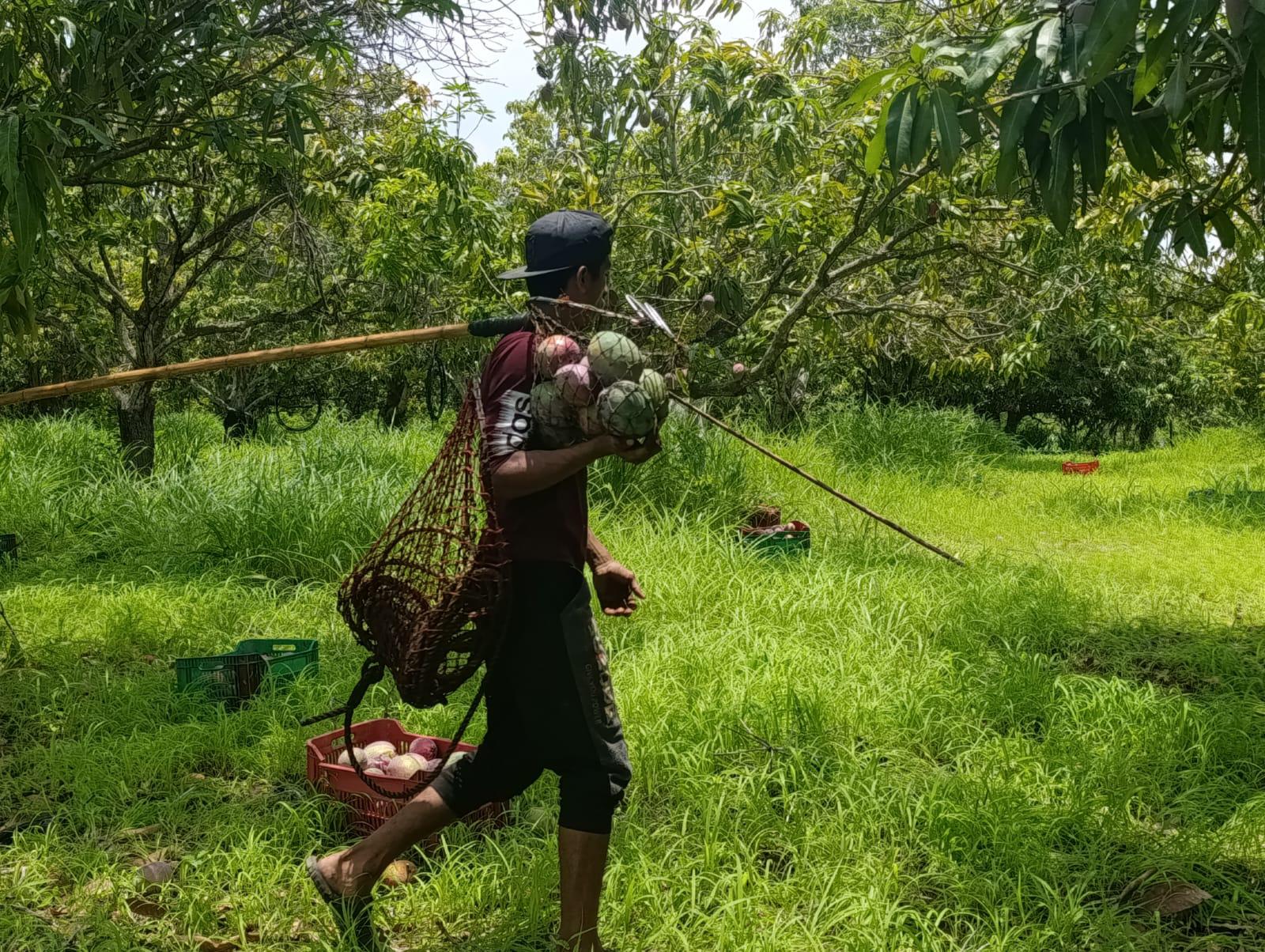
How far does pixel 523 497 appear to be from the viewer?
2.17m

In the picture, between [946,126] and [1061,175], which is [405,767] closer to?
[946,126]

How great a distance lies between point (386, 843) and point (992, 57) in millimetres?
2215

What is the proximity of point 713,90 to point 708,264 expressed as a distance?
1180mm

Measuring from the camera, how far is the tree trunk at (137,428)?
301 inches

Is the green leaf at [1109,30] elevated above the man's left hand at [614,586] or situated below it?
above

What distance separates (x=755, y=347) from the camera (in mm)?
8383

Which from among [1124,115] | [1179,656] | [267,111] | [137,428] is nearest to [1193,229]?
[1124,115]

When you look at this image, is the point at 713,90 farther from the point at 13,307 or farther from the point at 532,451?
the point at 532,451

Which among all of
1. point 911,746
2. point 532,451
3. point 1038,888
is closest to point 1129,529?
point 911,746

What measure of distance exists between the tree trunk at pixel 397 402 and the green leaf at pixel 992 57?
1162cm

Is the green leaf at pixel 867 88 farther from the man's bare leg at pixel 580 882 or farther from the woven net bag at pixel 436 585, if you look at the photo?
the man's bare leg at pixel 580 882

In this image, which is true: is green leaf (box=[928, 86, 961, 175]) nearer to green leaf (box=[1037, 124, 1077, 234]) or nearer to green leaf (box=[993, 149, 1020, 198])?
green leaf (box=[993, 149, 1020, 198])

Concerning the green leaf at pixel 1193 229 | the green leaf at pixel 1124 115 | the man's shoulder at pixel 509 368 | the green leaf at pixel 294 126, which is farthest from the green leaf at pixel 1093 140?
the green leaf at pixel 294 126

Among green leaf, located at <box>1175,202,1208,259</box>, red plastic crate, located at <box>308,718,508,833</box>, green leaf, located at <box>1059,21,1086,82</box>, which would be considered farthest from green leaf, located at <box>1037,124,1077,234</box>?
red plastic crate, located at <box>308,718,508,833</box>
